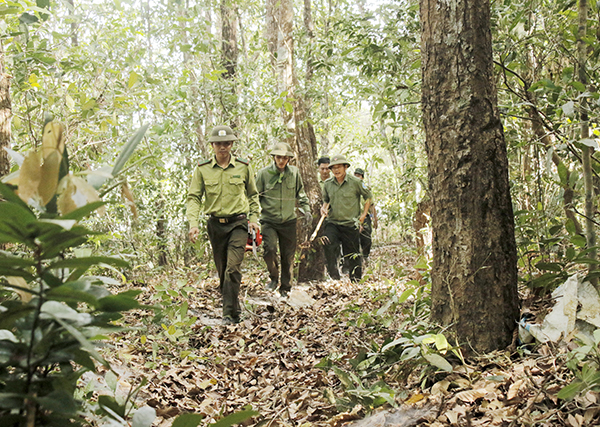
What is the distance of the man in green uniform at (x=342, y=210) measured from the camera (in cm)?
983

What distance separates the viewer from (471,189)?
3.49 metres

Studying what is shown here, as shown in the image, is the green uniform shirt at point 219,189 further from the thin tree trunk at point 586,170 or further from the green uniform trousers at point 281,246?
the thin tree trunk at point 586,170

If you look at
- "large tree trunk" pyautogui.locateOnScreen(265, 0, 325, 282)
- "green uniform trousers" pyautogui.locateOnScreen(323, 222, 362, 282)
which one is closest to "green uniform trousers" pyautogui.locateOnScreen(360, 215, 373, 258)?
"green uniform trousers" pyautogui.locateOnScreen(323, 222, 362, 282)

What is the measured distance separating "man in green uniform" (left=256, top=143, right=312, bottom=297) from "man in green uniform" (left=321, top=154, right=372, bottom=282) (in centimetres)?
136

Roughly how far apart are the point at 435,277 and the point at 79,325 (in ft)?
9.86

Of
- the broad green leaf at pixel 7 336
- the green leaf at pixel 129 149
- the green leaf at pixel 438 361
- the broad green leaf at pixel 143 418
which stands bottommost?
the green leaf at pixel 438 361

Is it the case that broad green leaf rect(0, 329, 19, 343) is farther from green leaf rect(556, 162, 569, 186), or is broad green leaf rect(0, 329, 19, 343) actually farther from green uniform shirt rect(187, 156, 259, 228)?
green uniform shirt rect(187, 156, 259, 228)

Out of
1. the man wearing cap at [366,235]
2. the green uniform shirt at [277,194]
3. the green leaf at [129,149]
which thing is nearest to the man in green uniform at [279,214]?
the green uniform shirt at [277,194]

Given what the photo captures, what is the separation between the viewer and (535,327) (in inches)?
129

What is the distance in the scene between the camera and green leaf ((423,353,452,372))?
10.1 ft

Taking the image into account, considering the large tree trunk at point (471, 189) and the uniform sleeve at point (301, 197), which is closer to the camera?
the large tree trunk at point (471, 189)

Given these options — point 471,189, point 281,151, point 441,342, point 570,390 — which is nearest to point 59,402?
point 570,390

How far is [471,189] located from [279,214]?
16.9 ft

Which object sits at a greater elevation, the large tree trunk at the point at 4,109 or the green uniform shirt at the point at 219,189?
the large tree trunk at the point at 4,109
